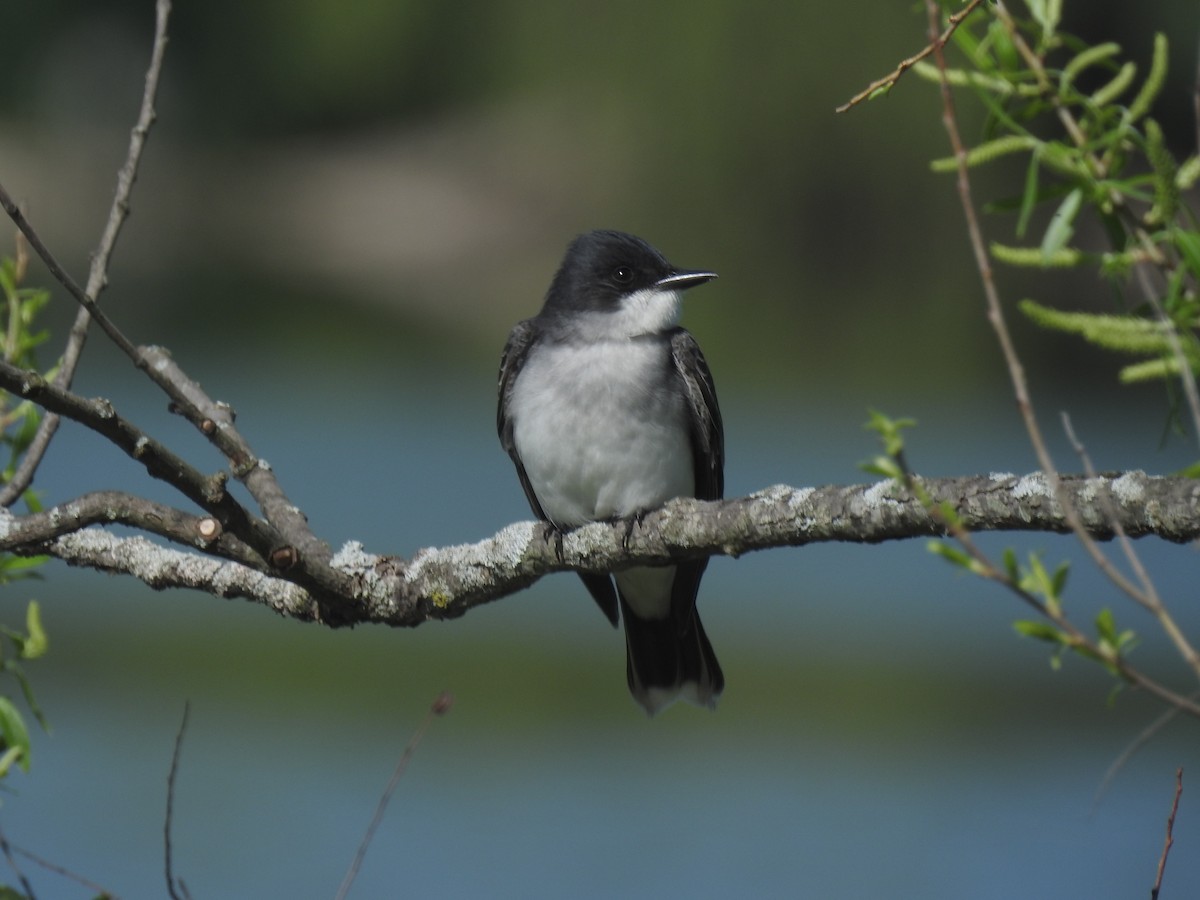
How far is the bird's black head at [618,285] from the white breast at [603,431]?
13 centimetres

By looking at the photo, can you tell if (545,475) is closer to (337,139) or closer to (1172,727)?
(1172,727)

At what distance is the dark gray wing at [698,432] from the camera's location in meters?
5.55

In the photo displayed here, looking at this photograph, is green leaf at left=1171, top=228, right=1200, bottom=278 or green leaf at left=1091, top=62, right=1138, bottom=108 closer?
green leaf at left=1171, top=228, right=1200, bottom=278

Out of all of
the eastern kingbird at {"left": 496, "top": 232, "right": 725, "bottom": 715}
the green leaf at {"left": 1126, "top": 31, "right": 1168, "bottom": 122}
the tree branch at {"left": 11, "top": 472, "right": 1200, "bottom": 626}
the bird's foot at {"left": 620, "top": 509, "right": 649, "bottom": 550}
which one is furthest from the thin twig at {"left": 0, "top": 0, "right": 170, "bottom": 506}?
the green leaf at {"left": 1126, "top": 31, "right": 1168, "bottom": 122}

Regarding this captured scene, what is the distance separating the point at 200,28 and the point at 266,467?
1652 inches

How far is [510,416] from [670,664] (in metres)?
1.10

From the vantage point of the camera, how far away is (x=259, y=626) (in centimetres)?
1658

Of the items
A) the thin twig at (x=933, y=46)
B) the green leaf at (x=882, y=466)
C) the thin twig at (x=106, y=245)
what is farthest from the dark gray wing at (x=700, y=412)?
the green leaf at (x=882, y=466)

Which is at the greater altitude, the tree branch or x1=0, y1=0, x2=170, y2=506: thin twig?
x1=0, y1=0, x2=170, y2=506: thin twig

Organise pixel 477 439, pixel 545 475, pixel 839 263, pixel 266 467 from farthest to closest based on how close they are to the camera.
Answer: pixel 839 263 < pixel 477 439 < pixel 545 475 < pixel 266 467

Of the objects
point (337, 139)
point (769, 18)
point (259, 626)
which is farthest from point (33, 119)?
point (259, 626)

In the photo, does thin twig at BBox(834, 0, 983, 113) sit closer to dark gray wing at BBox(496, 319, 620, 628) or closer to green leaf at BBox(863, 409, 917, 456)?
green leaf at BBox(863, 409, 917, 456)

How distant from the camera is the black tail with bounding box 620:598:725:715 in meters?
5.89

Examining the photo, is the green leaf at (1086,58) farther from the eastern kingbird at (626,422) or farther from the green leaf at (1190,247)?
the eastern kingbird at (626,422)
